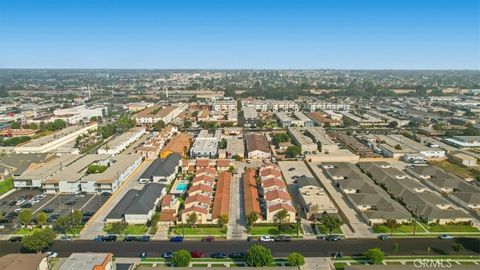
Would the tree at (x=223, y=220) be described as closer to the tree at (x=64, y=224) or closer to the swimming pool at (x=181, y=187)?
the swimming pool at (x=181, y=187)

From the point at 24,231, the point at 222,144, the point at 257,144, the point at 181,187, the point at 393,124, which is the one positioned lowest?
the point at 24,231

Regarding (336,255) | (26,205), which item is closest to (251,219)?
(336,255)

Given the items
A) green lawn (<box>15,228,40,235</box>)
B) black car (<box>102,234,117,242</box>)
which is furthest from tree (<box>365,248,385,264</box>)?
green lawn (<box>15,228,40,235</box>)

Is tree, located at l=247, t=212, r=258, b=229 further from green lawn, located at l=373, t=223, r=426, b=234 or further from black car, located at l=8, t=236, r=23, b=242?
black car, located at l=8, t=236, r=23, b=242

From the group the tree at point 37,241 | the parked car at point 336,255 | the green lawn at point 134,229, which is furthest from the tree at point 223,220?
the tree at point 37,241

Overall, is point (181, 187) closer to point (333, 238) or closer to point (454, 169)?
point (333, 238)

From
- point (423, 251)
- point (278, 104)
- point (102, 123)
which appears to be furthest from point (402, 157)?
point (102, 123)
